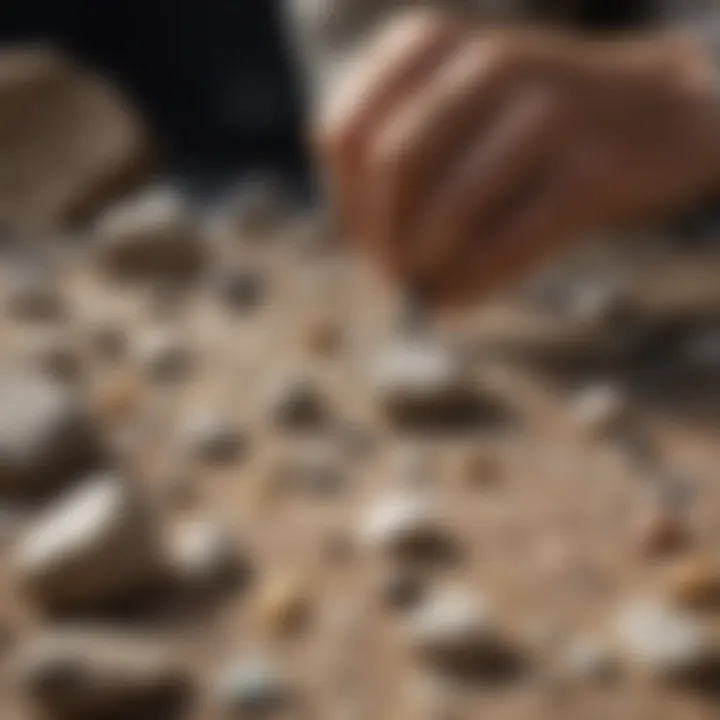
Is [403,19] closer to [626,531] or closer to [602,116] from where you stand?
[602,116]

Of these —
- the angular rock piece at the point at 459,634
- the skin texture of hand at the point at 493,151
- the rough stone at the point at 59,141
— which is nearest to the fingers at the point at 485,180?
the skin texture of hand at the point at 493,151

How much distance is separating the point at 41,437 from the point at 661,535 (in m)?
0.18

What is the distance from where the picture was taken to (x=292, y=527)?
0.39 metres

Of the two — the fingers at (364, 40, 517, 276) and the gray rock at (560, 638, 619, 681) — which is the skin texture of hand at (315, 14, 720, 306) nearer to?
the fingers at (364, 40, 517, 276)

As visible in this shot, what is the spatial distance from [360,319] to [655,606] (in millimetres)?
192

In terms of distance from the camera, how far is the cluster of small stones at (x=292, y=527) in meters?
0.33

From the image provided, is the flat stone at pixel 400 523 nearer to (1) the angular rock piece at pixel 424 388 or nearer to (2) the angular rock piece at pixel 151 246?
(1) the angular rock piece at pixel 424 388

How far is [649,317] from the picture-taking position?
49 cm

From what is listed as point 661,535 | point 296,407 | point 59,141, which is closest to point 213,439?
point 296,407

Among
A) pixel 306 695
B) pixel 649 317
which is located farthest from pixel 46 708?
pixel 649 317

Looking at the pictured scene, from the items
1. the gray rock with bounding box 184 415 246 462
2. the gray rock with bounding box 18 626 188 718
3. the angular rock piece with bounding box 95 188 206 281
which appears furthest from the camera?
the angular rock piece with bounding box 95 188 206 281

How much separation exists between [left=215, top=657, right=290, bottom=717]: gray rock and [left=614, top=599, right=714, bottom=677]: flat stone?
8 centimetres

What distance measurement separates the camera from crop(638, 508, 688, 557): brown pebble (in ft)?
1.23

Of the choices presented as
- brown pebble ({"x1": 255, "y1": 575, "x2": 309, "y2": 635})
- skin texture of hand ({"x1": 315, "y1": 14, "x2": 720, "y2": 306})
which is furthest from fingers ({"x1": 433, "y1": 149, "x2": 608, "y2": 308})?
brown pebble ({"x1": 255, "y1": 575, "x2": 309, "y2": 635})
